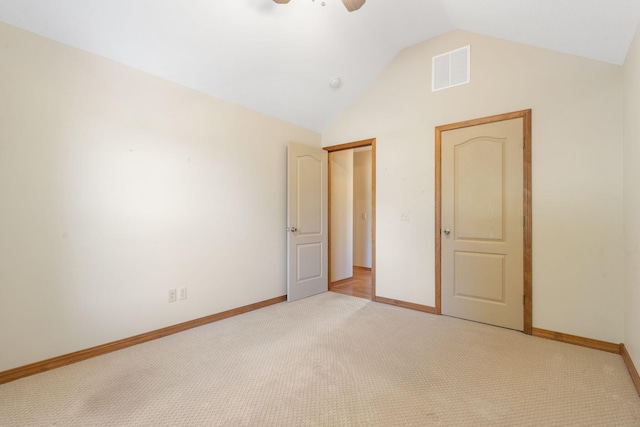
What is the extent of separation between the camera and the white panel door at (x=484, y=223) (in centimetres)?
282

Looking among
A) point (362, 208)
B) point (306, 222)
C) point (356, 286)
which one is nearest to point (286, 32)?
point (306, 222)

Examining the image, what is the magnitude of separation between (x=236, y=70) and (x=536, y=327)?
148 inches

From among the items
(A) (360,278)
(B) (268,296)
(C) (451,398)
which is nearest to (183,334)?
(B) (268,296)

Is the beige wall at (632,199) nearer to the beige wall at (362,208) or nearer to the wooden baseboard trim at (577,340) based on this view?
the wooden baseboard trim at (577,340)

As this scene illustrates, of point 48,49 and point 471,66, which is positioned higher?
point 471,66

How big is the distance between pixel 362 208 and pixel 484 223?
3.26m

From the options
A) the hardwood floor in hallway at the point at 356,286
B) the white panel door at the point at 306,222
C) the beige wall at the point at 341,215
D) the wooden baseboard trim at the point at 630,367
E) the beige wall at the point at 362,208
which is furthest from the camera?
the beige wall at the point at 362,208

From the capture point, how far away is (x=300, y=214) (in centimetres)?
393

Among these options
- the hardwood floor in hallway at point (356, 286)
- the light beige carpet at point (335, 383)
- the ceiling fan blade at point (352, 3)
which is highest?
the ceiling fan blade at point (352, 3)

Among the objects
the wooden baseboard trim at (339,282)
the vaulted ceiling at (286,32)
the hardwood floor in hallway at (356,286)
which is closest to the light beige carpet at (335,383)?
the hardwood floor in hallway at (356,286)

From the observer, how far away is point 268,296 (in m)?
→ 3.64

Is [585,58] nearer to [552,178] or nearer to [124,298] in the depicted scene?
[552,178]

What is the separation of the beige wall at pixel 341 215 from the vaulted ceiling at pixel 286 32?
1318mm

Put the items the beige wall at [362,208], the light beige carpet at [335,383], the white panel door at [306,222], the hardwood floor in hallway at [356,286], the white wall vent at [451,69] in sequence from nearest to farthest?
1. the light beige carpet at [335,383]
2. the white wall vent at [451,69]
3. the white panel door at [306,222]
4. the hardwood floor in hallway at [356,286]
5. the beige wall at [362,208]
